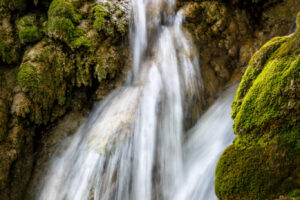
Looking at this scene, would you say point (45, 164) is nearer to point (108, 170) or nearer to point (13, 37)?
point (108, 170)

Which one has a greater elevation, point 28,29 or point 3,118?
point 28,29

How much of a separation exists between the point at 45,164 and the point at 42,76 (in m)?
2.04

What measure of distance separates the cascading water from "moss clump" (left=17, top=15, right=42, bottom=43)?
7.62ft

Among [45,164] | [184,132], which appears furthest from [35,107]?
[184,132]

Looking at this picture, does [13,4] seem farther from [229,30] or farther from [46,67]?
[229,30]

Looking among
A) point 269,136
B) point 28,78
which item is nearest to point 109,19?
point 28,78

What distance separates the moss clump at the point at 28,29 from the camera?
5.29 metres

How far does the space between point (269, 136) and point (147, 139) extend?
2578 mm

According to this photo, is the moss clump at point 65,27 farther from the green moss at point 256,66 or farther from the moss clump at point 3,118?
the green moss at point 256,66

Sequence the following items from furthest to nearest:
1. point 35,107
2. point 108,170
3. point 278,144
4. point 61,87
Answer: point 61,87
point 35,107
point 108,170
point 278,144

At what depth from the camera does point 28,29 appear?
5355 millimetres

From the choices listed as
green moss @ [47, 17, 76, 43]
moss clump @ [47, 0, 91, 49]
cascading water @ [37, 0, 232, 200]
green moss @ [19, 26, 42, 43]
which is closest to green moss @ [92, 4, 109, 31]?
moss clump @ [47, 0, 91, 49]

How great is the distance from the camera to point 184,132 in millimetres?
5355

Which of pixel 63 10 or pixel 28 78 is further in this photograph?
pixel 63 10
